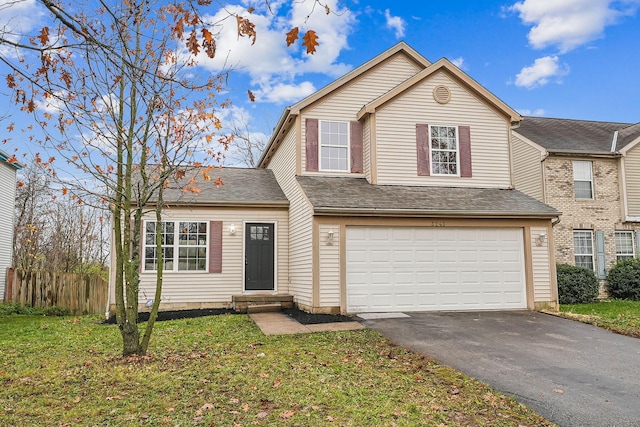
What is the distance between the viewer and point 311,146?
13.2 meters

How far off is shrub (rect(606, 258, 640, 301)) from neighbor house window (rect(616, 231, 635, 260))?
551 millimetres

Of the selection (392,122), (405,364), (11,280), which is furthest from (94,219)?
(405,364)

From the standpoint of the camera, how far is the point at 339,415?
4637 millimetres

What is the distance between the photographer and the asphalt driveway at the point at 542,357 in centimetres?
512

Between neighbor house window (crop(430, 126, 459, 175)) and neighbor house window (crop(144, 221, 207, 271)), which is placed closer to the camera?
neighbor house window (crop(144, 221, 207, 271))

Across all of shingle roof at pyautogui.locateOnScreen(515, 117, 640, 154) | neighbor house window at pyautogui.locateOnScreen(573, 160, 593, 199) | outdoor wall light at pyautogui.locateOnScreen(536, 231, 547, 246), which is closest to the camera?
outdoor wall light at pyautogui.locateOnScreen(536, 231, 547, 246)

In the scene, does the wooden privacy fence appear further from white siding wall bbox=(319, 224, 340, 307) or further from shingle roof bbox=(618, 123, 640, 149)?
shingle roof bbox=(618, 123, 640, 149)

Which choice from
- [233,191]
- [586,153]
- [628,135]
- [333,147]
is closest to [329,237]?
[333,147]

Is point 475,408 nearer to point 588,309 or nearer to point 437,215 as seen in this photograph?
point 437,215

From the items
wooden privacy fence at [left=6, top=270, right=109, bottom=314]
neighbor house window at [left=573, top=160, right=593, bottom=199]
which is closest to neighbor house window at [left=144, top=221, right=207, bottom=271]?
wooden privacy fence at [left=6, top=270, right=109, bottom=314]

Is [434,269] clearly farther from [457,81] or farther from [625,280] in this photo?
[625,280]

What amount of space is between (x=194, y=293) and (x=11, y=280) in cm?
791

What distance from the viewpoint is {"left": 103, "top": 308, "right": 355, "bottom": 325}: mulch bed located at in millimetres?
10305

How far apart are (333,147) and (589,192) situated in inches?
410
